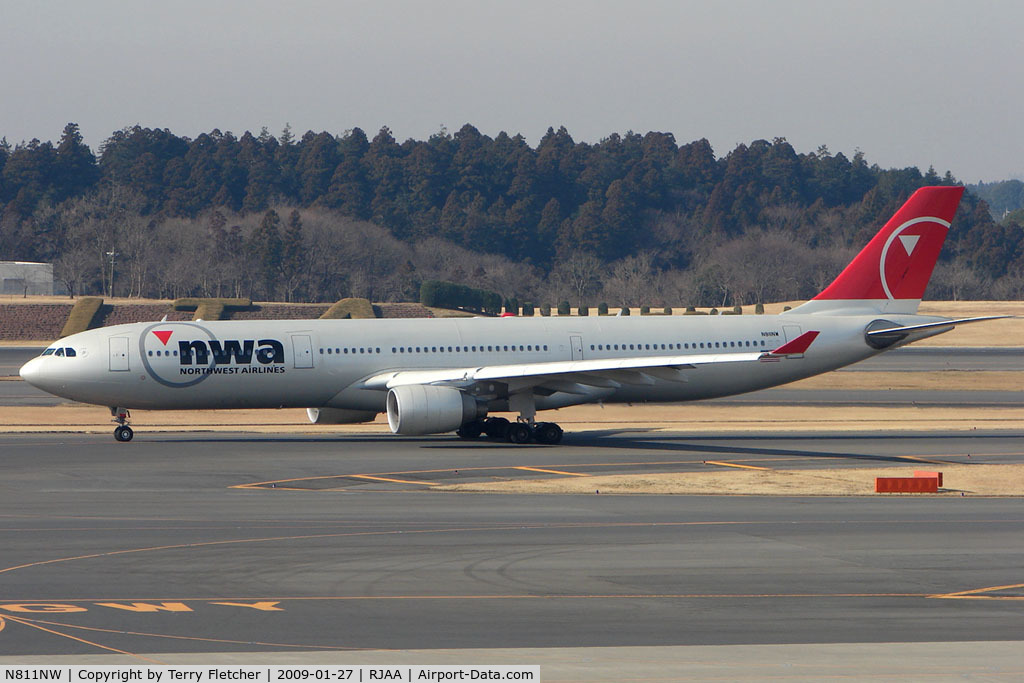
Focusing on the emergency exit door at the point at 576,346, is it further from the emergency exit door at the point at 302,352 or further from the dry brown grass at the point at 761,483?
the dry brown grass at the point at 761,483

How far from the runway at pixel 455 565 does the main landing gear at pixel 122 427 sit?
6312 millimetres

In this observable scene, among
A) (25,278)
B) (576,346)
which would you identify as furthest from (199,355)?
(25,278)

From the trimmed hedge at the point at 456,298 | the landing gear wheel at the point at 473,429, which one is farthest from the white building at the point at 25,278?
the landing gear wheel at the point at 473,429

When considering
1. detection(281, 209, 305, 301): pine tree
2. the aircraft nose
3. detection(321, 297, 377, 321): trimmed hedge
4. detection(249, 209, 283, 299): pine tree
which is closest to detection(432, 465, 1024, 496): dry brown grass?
the aircraft nose

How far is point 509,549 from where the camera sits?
2245 centimetres

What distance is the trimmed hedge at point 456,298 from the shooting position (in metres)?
124

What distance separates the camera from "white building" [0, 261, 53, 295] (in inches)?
6083

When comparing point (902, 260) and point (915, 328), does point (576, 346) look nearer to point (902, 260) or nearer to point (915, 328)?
point (915, 328)

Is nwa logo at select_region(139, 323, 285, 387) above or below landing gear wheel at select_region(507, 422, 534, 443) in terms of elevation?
above

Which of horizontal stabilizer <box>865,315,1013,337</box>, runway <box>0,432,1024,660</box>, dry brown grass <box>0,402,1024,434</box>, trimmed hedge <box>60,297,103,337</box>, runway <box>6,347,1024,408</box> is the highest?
trimmed hedge <box>60,297,103,337</box>

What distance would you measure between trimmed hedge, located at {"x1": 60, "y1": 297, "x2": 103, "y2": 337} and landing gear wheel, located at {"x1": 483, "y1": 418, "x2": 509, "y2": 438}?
78079 mm

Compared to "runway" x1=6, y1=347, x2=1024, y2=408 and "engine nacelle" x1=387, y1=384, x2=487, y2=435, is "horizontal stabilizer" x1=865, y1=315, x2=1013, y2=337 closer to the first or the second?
"runway" x1=6, y1=347, x2=1024, y2=408

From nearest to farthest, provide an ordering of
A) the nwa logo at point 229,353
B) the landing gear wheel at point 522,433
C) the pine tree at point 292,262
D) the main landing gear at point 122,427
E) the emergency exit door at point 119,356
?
the emergency exit door at point 119,356 < the nwa logo at point 229,353 < the main landing gear at point 122,427 < the landing gear wheel at point 522,433 < the pine tree at point 292,262

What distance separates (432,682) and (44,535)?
1278cm
